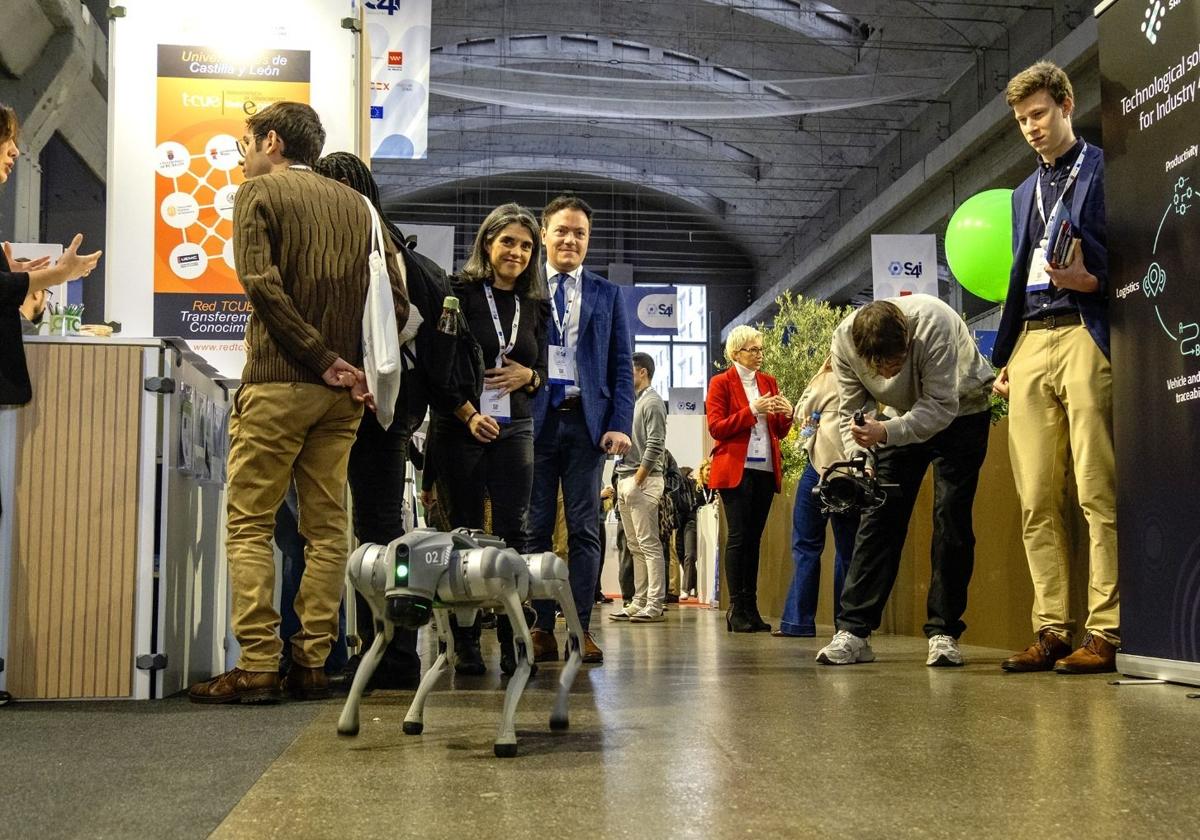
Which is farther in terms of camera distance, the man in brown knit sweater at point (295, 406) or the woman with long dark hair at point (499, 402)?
the woman with long dark hair at point (499, 402)

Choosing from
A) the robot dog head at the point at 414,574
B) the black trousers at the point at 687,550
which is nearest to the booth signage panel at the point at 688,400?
the black trousers at the point at 687,550

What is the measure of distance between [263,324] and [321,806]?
1.43m

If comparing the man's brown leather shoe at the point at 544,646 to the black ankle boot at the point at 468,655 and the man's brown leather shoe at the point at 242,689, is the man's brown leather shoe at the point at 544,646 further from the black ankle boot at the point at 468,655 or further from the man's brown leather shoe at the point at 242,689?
the man's brown leather shoe at the point at 242,689

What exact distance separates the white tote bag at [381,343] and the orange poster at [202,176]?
1.01 metres

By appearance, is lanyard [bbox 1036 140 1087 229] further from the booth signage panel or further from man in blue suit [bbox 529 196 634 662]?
the booth signage panel

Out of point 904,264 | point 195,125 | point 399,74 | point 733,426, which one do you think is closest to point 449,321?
point 195,125

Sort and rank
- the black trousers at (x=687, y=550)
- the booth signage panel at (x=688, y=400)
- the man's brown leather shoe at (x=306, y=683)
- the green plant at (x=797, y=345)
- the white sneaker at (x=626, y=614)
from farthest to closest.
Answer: the booth signage panel at (x=688, y=400), the black trousers at (x=687, y=550), the green plant at (x=797, y=345), the white sneaker at (x=626, y=614), the man's brown leather shoe at (x=306, y=683)

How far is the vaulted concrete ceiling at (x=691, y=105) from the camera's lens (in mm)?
14672

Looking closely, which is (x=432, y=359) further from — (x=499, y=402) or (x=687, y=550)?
(x=687, y=550)

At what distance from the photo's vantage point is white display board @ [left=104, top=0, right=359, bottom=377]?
3.71 m

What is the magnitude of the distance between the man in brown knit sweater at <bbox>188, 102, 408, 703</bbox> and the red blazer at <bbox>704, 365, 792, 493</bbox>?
3.13 metres

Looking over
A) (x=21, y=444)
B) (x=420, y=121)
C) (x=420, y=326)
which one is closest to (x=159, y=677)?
(x=21, y=444)

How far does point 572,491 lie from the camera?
3871mm

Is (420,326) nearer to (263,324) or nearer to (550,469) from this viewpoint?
(263,324)
